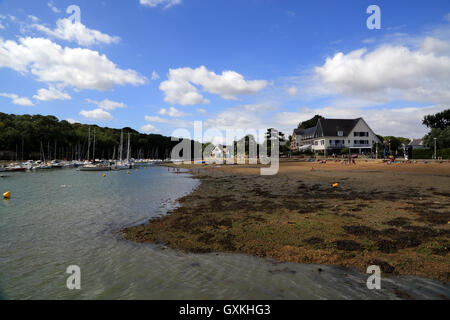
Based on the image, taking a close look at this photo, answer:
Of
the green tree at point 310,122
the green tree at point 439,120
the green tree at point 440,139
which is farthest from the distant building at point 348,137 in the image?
the green tree at point 310,122

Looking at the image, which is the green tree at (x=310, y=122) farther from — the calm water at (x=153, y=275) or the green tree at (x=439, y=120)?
the calm water at (x=153, y=275)

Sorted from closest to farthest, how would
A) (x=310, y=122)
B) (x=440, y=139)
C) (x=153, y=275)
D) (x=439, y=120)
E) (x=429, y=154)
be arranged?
(x=153, y=275)
(x=429, y=154)
(x=440, y=139)
(x=439, y=120)
(x=310, y=122)

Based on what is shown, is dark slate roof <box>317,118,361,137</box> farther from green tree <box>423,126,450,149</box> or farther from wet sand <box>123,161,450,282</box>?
wet sand <box>123,161,450,282</box>

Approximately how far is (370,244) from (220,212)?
28.2ft

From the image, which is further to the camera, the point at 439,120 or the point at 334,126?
the point at 439,120

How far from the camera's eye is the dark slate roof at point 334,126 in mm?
86625

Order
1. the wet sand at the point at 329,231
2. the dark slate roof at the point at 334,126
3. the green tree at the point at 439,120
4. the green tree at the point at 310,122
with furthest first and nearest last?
1. the green tree at the point at 310,122
2. the green tree at the point at 439,120
3. the dark slate roof at the point at 334,126
4. the wet sand at the point at 329,231

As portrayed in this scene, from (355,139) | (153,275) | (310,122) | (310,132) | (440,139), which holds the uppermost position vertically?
(310,122)

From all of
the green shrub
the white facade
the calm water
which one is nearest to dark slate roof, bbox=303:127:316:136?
the white facade

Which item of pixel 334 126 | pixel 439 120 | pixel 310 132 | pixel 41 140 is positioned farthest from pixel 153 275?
pixel 41 140

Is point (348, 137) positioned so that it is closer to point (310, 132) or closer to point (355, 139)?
point (355, 139)

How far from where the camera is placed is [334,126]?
290 feet

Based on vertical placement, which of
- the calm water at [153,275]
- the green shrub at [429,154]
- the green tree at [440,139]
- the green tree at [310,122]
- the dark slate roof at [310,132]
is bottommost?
the calm water at [153,275]

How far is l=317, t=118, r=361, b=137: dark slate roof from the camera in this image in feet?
284
